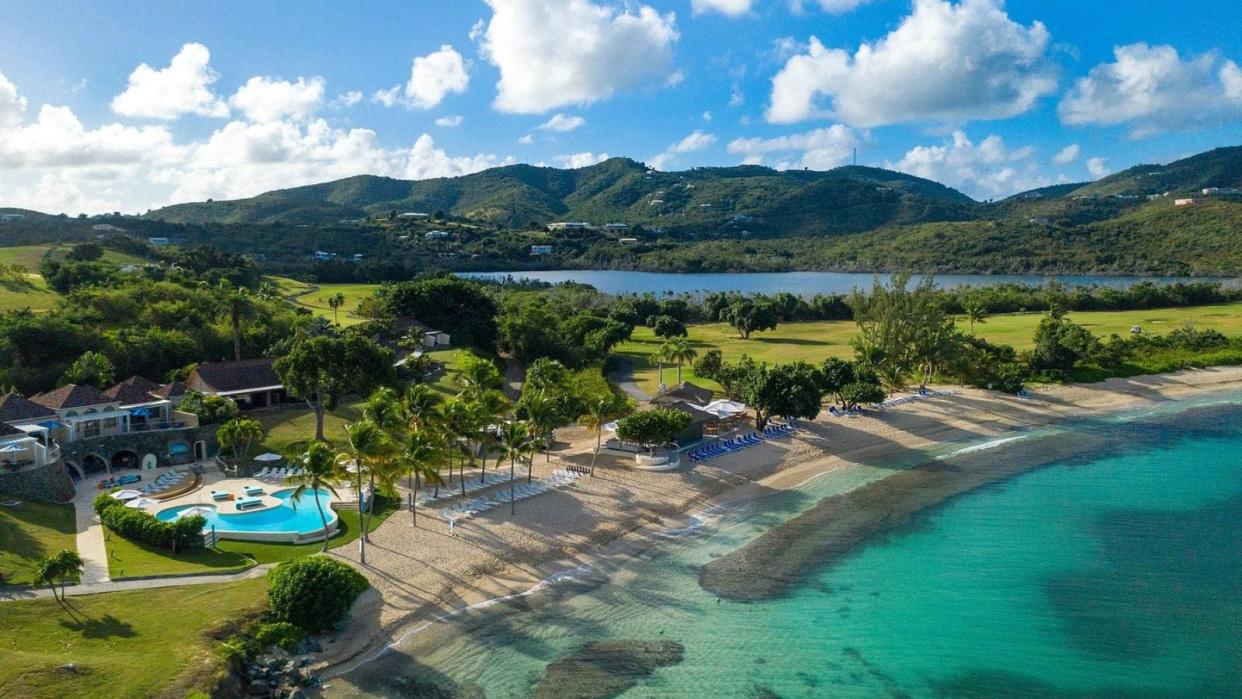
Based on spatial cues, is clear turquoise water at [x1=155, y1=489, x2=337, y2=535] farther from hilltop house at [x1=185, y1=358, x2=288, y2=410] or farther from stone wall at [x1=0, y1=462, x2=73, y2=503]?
hilltop house at [x1=185, y1=358, x2=288, y2=410]

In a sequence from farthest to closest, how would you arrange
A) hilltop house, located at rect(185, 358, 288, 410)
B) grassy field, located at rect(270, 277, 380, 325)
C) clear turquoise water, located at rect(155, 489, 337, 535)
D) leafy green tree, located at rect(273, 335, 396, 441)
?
grassy field, located at rect(270, 277, 380, 325) → hilltop house, located at rect(185, 358, 288, 410) → leafy green tree, located at rect(273, 335, 396, 441) → clear turquoise water, located at rect(155, 489, 337, 535)

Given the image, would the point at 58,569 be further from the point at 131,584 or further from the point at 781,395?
the point at 781,395

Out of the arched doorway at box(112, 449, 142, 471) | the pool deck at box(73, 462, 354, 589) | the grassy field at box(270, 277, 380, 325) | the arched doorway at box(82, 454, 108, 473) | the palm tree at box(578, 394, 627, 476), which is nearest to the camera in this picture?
the pool deck at box(73, 462, 354, 589)

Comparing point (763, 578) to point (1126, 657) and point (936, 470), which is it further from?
point (936, 470)

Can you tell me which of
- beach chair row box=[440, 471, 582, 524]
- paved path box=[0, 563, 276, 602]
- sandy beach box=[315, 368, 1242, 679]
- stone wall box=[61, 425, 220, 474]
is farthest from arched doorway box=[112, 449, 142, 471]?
beach chair row box=[440, 471, 582, 524]

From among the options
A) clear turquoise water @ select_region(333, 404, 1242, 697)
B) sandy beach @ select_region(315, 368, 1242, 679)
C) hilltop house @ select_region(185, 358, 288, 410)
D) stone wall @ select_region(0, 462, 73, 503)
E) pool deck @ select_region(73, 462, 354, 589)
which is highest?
hilltop house @ select_region(185, 358, 288, 410)

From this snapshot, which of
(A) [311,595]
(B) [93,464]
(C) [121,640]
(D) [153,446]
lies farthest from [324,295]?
(C) [121,640]

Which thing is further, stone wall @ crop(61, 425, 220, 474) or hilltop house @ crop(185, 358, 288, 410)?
hilltop house @ crop(185, 358, 288, 410)
